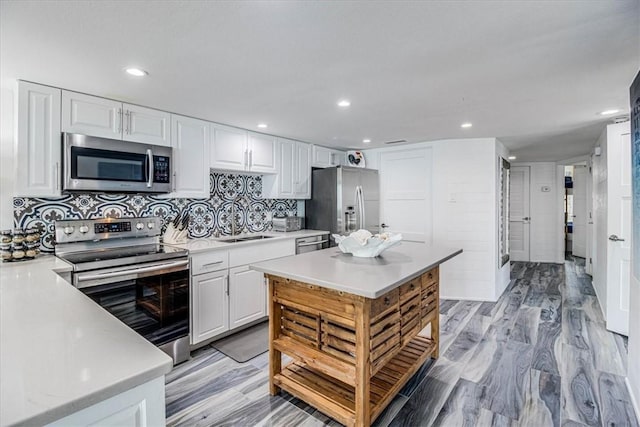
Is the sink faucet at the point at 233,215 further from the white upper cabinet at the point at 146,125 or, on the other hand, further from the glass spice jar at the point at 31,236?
the glass spice jar at the point at 31,236

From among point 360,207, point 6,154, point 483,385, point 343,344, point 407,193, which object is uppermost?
point 6,154

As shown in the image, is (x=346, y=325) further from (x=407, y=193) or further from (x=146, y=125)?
(x=407, y=193)

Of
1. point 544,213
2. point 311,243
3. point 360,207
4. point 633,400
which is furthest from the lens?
point 544,213

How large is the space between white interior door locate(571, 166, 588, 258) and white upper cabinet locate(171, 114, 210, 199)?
7.48m

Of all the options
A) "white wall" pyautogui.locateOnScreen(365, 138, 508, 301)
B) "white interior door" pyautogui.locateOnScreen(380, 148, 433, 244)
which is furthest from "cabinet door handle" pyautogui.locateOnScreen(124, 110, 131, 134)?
"white wall" pyautogui.locateOnScreen(365, 138, 508, 301)

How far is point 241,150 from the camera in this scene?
346 centimetres

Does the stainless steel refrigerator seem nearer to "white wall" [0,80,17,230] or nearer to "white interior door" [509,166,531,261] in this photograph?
"white wall" [0,80,17,230]

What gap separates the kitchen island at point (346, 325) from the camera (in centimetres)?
173

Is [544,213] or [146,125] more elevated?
[146,125]

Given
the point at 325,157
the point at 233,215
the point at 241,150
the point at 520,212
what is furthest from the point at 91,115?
the point at 520,212

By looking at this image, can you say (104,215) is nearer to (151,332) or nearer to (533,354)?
(151,332)

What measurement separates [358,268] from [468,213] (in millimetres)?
2879

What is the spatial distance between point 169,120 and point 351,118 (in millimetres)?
1682

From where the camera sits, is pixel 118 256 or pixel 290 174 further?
pixel 290 174
